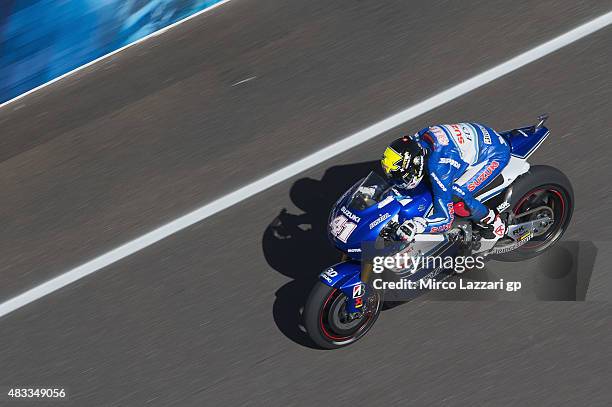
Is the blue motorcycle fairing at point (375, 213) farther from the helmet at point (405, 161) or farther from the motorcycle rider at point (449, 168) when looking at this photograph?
the helmet at point (405, 161)

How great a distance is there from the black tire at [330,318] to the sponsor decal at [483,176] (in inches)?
51.1

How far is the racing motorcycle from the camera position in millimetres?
8156

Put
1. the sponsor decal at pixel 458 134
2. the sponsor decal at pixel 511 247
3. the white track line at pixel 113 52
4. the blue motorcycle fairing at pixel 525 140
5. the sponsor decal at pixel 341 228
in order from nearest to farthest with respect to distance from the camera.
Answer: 1. the sponsor decal at pixel 341 228
2. the sponsor decal at pixel 458 134
3. the blue motorcycle fairing at pixel 525 140
4. the sponsor decal at pixel 511 247
5. the white track line at pixel 113 52

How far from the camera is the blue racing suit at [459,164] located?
8.23 metres

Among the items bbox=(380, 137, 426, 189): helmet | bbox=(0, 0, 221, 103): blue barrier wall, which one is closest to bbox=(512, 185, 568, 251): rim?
bbox=(380, 137, 426, 189): helmet

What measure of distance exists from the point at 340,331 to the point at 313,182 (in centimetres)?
225

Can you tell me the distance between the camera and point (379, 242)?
27.1 feet

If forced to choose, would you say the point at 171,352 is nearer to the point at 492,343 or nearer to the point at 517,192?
the point at 492,343

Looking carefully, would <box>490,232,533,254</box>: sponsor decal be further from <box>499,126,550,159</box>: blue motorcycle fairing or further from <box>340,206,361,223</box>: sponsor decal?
<box>340,206,361,223</box>: sponsor decal

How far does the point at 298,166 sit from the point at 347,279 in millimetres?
2614

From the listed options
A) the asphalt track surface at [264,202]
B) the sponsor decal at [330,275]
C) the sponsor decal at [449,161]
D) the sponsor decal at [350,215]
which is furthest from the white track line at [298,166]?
the sponsor decal at [449,161]

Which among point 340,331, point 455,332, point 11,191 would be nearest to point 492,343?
point 455,332

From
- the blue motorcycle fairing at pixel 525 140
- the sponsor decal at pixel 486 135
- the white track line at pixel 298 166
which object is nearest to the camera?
the sponsor decal at pixel 486 135

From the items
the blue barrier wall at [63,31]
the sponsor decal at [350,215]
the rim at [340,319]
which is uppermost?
the blue barrier wall at [63,31]
